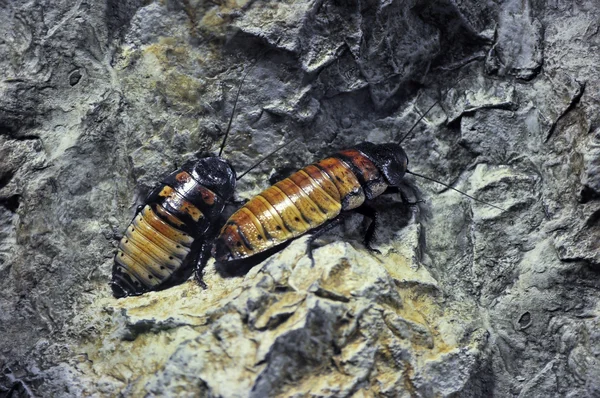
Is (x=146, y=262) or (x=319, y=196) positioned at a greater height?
(x=319, y=196)

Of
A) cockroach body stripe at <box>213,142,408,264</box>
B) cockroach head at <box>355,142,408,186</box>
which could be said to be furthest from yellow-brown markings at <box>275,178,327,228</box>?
cockroach head at <box>355,142,408,186</box>

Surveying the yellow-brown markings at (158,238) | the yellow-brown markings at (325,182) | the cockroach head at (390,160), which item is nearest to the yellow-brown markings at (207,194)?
the yellow-brown markings at (158,238)

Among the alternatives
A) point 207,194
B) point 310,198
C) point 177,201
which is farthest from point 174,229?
point 310,198

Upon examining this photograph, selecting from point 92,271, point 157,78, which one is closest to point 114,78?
point 157,78

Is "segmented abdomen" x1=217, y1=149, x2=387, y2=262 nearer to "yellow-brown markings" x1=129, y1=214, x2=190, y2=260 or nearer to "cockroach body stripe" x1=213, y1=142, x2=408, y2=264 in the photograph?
"cockroach body stripe" x1=213, y1=142, x2=408, y2=264

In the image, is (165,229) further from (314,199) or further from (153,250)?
(314,199)

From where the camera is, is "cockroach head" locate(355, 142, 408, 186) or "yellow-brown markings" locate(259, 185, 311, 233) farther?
"cockroach head" locate(355, 142, 408, 186)

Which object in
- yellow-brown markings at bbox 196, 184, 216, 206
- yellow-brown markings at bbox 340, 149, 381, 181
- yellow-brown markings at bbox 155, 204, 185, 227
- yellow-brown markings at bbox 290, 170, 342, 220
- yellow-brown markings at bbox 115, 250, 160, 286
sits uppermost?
yellow-brown markings at bbox 340, 149, 381, 181

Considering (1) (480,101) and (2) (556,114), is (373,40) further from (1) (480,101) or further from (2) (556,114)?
(2) (556,114)

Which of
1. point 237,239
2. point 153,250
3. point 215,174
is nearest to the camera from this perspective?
point 237,239
